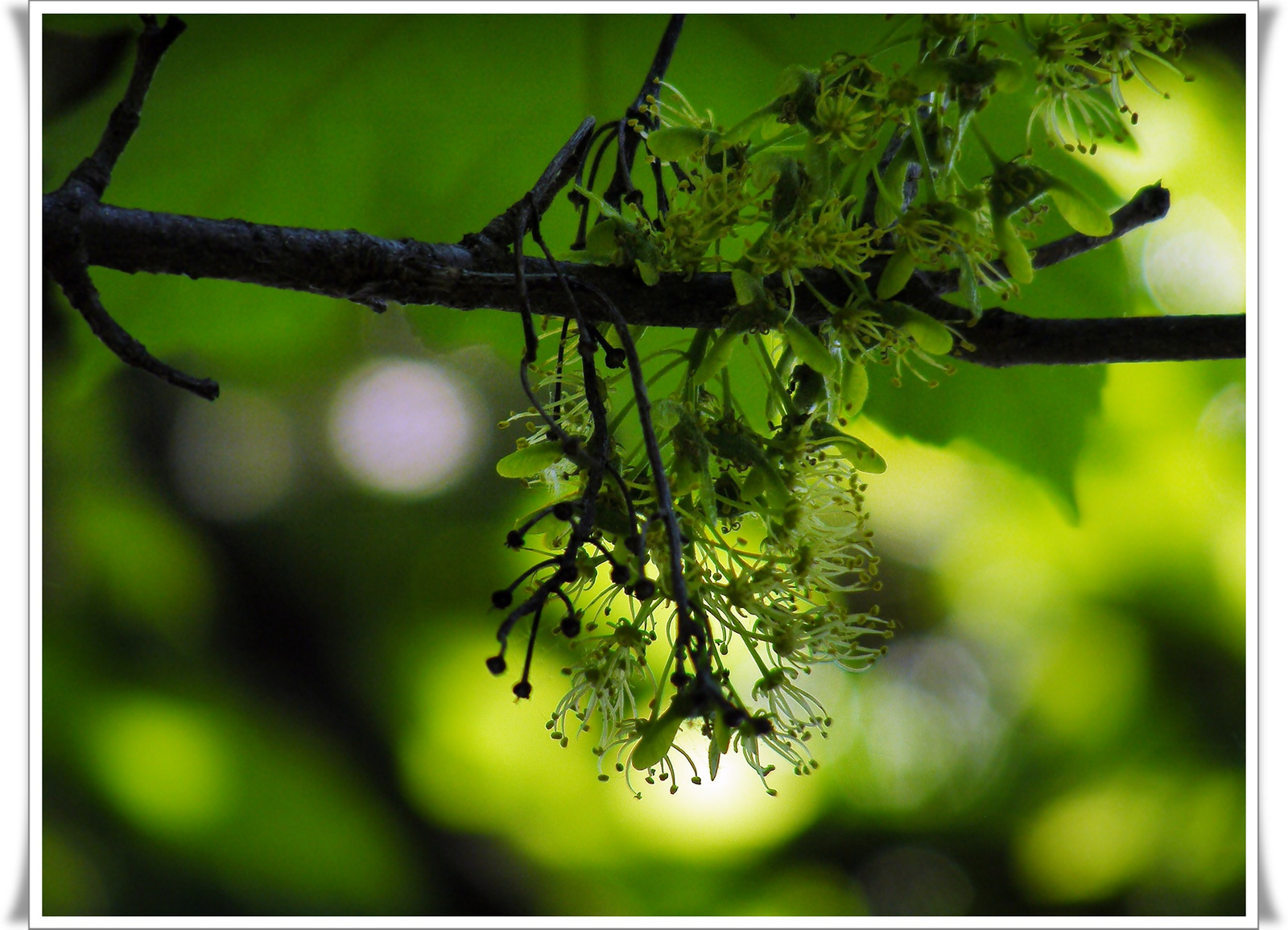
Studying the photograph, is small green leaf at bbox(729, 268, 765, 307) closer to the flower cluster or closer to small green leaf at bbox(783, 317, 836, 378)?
small green leaf at bbox(783, 317, 836, 378)

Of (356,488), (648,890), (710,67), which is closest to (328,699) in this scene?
(356,488)

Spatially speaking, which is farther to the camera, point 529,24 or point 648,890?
point 648,890

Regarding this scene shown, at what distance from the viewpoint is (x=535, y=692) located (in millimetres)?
971

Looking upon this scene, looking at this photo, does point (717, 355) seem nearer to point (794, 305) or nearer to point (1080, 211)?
point (794, 305)

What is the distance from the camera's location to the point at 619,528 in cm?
38


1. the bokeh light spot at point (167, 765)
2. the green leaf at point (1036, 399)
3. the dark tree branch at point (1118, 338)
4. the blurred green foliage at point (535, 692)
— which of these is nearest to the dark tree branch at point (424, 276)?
the dark tree branch at point (1118, 338)

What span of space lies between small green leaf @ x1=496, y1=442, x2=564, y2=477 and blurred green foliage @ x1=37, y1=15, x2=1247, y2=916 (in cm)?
40

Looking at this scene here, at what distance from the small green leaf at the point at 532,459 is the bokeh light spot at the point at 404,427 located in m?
0.66

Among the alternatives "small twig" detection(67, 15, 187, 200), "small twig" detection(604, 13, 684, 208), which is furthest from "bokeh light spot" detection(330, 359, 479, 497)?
"small twig" detection(67, 15, 187, 200)

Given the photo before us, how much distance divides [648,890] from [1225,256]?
92cm

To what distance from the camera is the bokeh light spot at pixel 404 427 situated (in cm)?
108

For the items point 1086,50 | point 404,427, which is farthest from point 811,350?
point 404,427

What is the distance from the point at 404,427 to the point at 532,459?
0.76 meters
